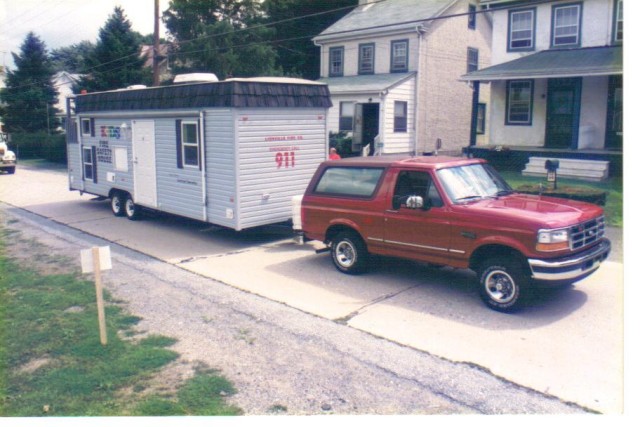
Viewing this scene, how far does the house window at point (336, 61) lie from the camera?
30656 mm

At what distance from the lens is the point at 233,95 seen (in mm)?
10695

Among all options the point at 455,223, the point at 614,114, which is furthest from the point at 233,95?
the point at 614,114

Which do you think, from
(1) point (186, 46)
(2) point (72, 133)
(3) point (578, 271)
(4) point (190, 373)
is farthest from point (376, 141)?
(4) point (190, 373)

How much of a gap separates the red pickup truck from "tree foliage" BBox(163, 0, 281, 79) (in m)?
23.6

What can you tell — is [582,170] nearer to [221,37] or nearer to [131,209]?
[131,209]

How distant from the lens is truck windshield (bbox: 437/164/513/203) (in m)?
7.98

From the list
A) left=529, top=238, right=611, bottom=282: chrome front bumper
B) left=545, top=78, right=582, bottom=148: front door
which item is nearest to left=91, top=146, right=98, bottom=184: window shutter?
left=529, top=238, right=611, bottom=282: chrome front bumper

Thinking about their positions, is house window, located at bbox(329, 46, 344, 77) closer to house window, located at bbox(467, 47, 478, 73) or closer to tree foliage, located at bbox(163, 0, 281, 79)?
tree foliage, located at bbox(163, 0, 281, 79)

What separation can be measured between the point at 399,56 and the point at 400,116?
3271mm

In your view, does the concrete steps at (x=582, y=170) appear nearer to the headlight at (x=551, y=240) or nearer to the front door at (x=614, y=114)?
the front door at (x=614, y=114)

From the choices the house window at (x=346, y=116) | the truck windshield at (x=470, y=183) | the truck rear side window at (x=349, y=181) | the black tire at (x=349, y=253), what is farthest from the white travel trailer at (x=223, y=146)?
the house window at (x=346, y=116)

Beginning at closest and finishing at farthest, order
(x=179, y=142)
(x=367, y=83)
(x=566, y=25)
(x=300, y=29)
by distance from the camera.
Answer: (x=179, y=142) < (x=566, y=25) < (x=367, y=83) < (x=300, y=29)

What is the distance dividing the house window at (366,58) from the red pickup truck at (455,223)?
Answer: 20.8 metres

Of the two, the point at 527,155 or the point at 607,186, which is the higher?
the point at 527,155
